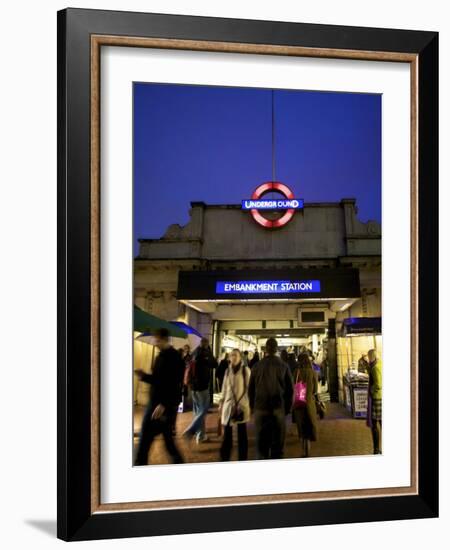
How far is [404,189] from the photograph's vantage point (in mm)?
6262

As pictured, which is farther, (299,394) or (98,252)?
(299,394)

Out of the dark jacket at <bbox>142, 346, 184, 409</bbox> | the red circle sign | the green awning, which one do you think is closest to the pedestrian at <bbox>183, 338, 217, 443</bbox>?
the dark jacket at <bbox>142, 346, 184, 409</bbox>

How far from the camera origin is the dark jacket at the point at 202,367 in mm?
6000

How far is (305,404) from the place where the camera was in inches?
245

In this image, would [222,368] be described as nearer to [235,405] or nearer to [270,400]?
[235,405]

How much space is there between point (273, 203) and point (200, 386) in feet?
5.16

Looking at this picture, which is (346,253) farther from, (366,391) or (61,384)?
(61,384)

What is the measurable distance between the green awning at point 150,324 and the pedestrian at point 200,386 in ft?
0.75

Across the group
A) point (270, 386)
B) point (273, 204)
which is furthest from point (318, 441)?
point (273, 204)

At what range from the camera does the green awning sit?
582cm

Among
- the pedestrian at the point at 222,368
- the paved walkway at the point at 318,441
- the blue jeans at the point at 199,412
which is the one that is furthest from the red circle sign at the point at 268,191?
the paved walkway at the point at 318,441

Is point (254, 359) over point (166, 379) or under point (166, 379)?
over

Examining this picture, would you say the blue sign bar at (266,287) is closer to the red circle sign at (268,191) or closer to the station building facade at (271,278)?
the station building facade at (271,278)

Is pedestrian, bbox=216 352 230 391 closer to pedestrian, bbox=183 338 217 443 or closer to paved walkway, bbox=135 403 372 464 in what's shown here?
pedestrian, bbox=183 338 217 443
